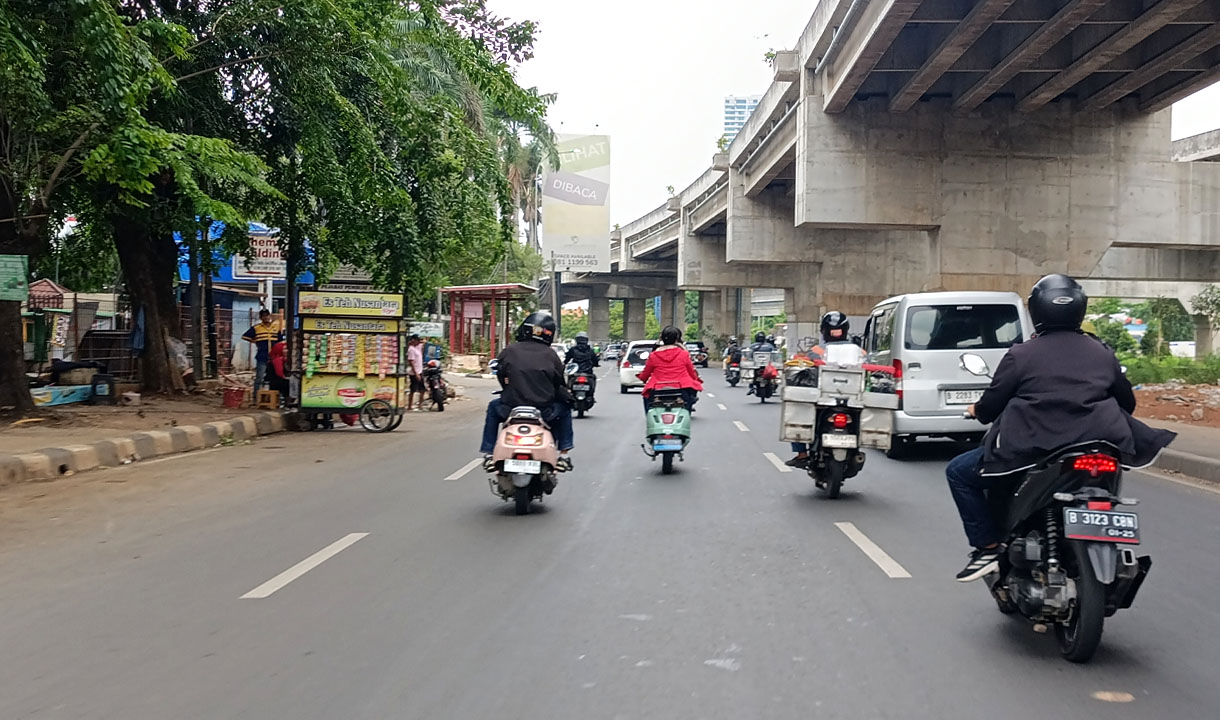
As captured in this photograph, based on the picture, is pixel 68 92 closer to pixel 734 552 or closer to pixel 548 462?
pixel 548 462

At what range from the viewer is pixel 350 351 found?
17.4 m

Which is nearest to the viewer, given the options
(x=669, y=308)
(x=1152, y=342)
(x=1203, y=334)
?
(x=1203, y=334)

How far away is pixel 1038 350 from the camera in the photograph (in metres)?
5.14

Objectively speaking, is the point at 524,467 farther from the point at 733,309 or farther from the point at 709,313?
the point at 709,313

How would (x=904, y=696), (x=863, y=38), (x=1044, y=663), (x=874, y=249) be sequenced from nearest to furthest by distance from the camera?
(x=904, y=696) → (x=1044, y=663) → (x=863, y=38) → (x=874, y=249)

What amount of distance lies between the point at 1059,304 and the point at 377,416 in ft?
45.8

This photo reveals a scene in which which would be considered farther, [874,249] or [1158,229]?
[874,249]

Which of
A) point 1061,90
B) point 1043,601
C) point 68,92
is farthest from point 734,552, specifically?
point 1061,90

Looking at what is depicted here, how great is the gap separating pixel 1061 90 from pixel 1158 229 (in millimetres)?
5395

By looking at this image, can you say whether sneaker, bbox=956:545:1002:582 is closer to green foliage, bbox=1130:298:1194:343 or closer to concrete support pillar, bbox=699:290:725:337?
green foliage, bbox=1130:298:1194:343

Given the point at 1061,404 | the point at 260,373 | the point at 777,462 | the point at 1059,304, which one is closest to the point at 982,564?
the point at 1061,404

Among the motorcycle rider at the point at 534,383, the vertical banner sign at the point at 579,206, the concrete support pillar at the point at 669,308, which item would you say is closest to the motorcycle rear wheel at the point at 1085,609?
the motorcycle rider at the point at 534,383

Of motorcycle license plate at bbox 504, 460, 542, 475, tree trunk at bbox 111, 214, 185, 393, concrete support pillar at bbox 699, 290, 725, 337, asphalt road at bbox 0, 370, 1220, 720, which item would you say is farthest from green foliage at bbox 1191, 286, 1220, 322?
motorcycle license plate at bbox 504, 460, 542, 475

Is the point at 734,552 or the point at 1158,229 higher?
the point at 1158,229
